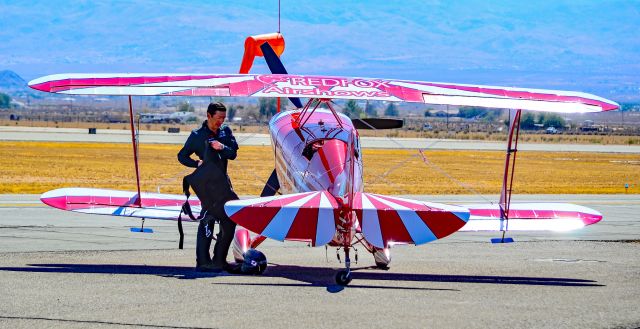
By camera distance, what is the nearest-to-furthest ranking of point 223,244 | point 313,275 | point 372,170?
point 313,275
point 223,244
point 372,170

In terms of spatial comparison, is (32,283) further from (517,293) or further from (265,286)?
(517,293)

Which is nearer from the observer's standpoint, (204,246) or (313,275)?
(313,275)

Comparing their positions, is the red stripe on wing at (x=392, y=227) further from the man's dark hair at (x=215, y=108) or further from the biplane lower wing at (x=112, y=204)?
the biplane lower wing at (x=112, y=204)

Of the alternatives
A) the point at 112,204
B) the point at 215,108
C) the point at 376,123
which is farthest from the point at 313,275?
the point at 376,123

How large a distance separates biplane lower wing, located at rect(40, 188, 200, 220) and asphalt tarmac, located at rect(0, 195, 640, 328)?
1.73ft

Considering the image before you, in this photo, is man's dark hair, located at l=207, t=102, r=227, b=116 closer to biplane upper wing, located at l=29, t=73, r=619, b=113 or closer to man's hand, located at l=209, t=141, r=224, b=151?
biplane upper wing, located at l=29, t=73, r=619, b=113

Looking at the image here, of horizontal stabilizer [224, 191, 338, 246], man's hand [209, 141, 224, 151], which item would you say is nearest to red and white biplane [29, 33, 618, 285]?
horizontal stabilizer [224, 191, 338, 246]

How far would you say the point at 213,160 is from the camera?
12.4 metres

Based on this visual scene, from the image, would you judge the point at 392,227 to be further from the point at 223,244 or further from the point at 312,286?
the point at 223,244

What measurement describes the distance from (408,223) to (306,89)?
2493 mm

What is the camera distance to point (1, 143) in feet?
181

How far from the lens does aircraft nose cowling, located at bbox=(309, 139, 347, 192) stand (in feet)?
38.5

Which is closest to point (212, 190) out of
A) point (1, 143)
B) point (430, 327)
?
point (430, 327)

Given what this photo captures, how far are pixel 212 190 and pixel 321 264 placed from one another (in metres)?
1.69
